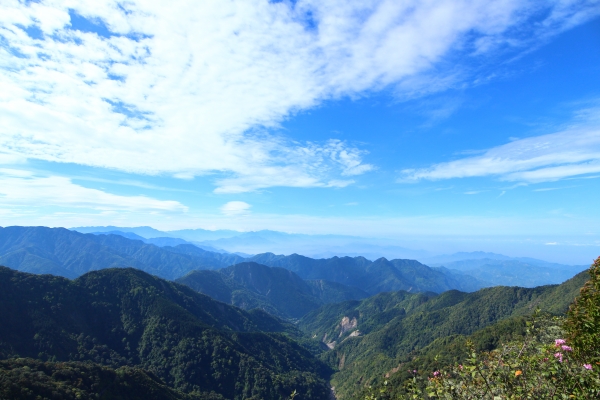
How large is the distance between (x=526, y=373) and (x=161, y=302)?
16084 centimetres

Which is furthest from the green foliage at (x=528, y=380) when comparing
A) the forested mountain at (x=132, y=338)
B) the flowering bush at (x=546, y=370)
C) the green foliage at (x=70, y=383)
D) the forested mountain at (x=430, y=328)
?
the forested mountain at (x=430, y=328)

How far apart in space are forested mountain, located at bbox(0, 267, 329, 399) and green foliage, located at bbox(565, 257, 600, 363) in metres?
120

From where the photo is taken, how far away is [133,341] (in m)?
125

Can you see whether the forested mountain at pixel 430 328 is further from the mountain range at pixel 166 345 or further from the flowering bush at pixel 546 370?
the flowering bush at pixel 546 370

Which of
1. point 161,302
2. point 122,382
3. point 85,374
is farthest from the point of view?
point 161,302

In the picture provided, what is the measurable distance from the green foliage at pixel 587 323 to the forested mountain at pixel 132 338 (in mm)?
119715

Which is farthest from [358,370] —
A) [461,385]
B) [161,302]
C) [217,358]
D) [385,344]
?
[461,385]

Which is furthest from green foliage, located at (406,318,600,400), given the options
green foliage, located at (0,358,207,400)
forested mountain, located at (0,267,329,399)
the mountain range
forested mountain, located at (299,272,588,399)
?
forested mountain, located at (299,272,588,399)

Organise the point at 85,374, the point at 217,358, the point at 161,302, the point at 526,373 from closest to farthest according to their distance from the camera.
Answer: the point at 526,373
the point at 85,374
the point at 217,358
the point at 161,302

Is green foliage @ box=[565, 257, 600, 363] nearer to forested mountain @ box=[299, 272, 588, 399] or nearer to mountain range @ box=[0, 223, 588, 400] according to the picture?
mountain range @ box=[0, 223, 588, 400]

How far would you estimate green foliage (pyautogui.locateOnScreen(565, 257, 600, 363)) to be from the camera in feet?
32.3

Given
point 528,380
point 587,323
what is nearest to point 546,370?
point 528,380

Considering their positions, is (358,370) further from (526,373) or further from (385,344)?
(526,373)

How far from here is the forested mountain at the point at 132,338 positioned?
10188cm
